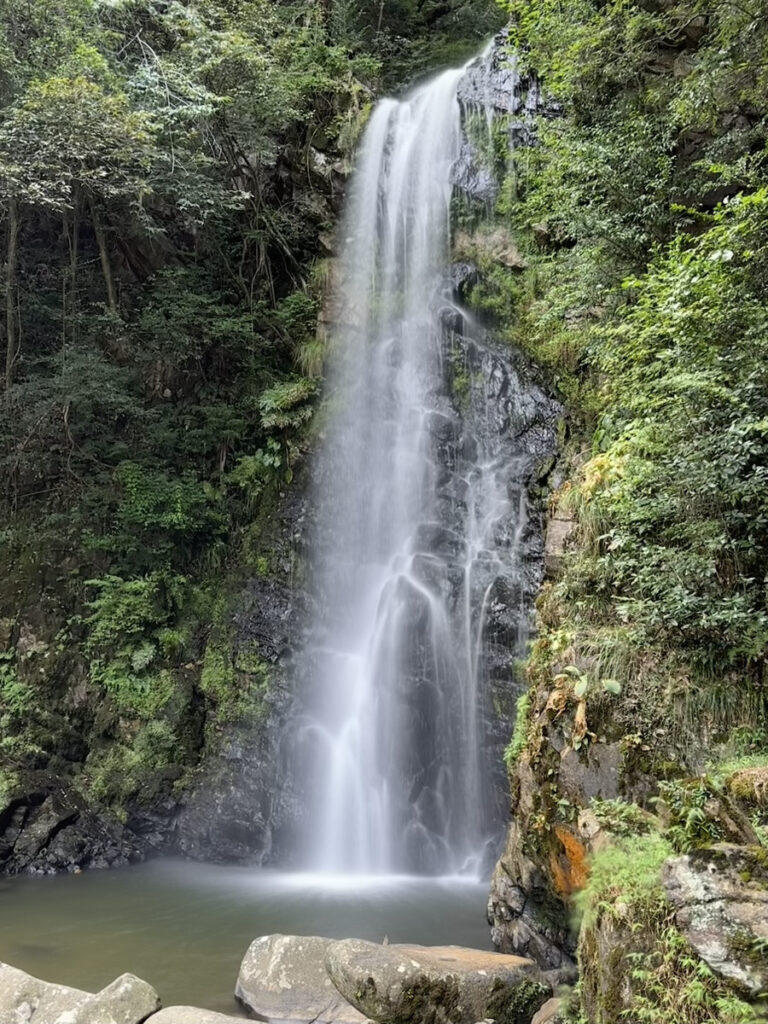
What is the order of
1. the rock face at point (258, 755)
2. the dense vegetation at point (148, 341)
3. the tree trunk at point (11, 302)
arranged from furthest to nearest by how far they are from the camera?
the tree trunk at point (11, 302) < the dense vegetation at point (148, 341) < the rock face at point (258, 755)

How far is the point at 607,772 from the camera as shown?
189 inches

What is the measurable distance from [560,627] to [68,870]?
25.7 ft

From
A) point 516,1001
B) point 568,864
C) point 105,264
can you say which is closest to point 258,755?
point 516,1001

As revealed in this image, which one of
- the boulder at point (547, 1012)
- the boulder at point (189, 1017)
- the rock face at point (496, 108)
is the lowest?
the boulder at point (189, 1017)

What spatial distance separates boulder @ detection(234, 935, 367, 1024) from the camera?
17.3ft

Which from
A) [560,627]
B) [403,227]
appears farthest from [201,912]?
[403,227]

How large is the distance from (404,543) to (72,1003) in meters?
7.46

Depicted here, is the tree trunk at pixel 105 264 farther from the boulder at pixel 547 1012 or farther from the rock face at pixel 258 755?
the boulder at pixel 547 1012

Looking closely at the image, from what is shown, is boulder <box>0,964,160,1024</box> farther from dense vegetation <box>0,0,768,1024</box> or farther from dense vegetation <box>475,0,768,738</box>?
dense vegetation <box>475,0,768,738</box>

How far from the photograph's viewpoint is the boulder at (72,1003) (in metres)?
4.69

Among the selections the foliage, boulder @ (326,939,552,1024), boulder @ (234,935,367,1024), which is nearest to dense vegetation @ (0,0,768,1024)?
the foliage

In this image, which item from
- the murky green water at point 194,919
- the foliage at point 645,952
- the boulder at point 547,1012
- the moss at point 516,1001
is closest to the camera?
the foliage at point 645,952

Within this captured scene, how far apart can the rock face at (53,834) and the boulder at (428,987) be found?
20.0 ft

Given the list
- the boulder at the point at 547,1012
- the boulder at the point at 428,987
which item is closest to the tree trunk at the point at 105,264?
the boulder at the point at 428,987
